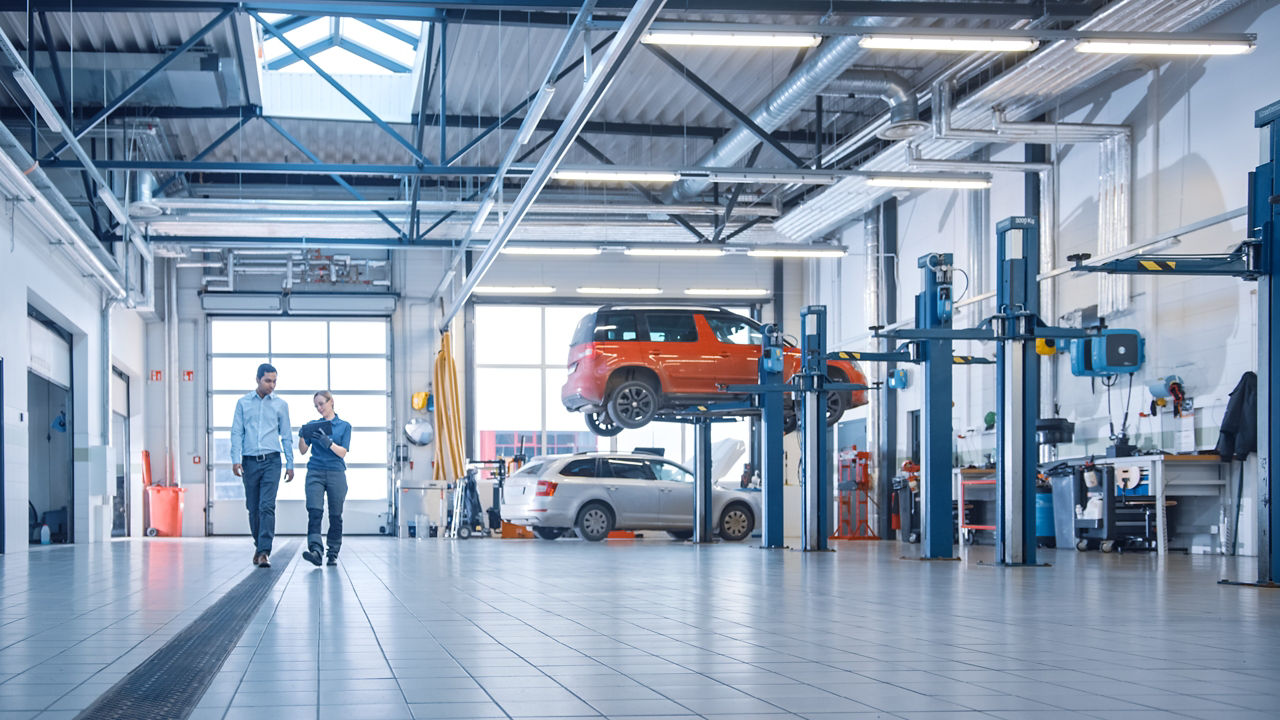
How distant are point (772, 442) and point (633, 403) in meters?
3.01

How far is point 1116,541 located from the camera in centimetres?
1437

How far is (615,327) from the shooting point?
16.9 metres

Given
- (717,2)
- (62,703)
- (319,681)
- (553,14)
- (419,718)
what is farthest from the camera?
(553,14)

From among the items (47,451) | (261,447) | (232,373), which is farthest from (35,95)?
(232,373)

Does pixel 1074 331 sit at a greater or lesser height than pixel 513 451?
greater

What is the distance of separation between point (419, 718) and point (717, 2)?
1002 cm

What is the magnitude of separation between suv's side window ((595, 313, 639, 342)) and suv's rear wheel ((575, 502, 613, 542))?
94.2 inches

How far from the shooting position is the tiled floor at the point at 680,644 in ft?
11.6

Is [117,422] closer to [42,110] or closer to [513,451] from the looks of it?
[513,451]

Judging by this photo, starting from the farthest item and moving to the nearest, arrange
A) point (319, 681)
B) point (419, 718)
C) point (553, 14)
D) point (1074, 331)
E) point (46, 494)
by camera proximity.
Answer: point (46, 494)
point (553, 14)
point (1074, 331)
point (319, 681)
point (419, 718)

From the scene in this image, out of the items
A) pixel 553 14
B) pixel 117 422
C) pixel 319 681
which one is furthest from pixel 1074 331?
pixel 117 422

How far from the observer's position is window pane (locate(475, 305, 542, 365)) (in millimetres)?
25562

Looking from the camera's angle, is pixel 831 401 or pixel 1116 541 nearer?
pixel 1116 541

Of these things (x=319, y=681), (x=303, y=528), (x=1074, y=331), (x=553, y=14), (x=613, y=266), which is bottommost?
(x=303, y=528)
